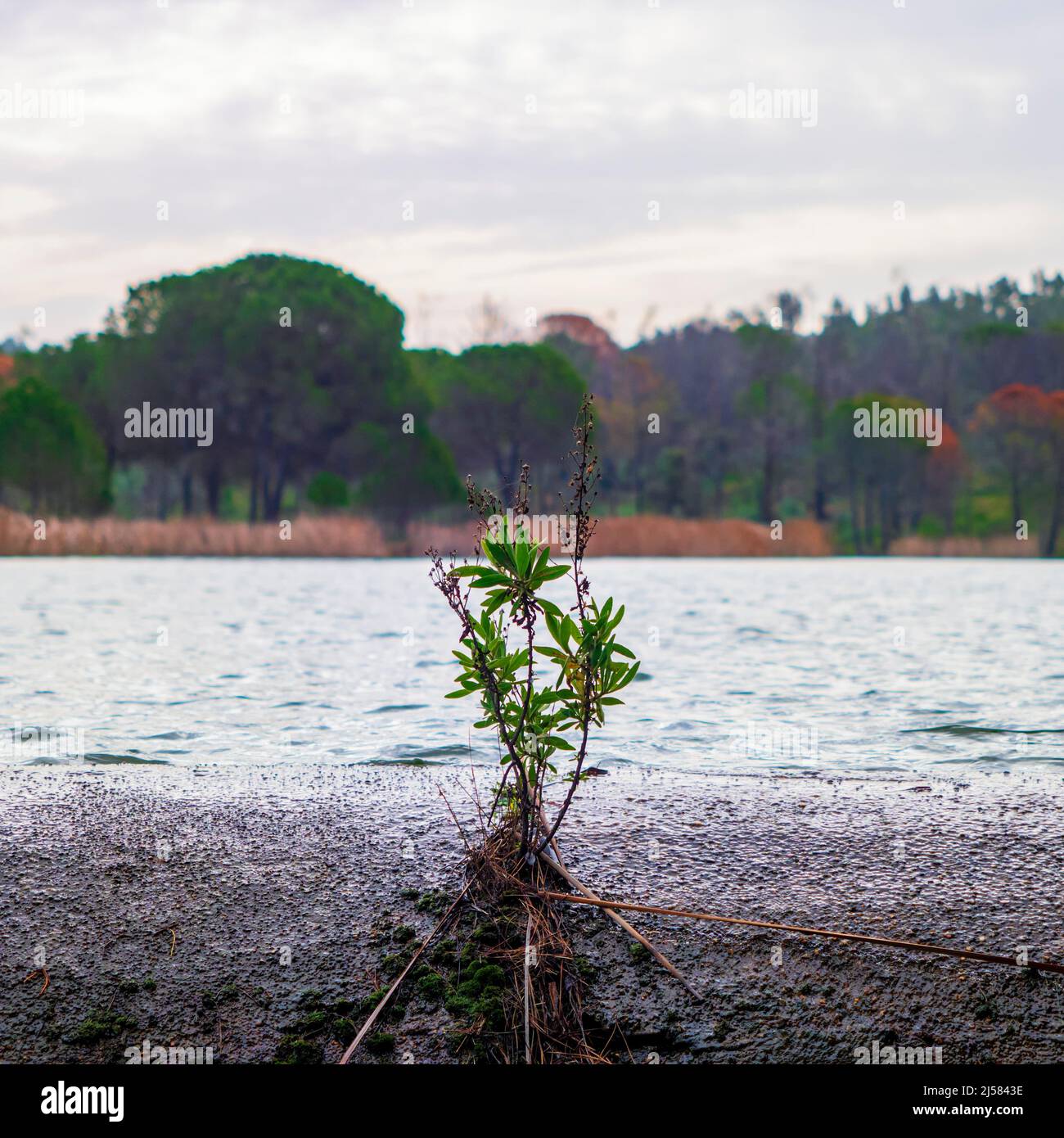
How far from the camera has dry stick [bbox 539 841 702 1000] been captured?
4074 mm

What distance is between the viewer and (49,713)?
9.73 meters

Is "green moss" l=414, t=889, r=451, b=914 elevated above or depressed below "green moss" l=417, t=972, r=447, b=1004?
above

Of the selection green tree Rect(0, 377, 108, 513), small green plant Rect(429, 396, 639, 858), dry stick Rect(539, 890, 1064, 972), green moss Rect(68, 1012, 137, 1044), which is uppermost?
green tree Rect(0, 377, 108, 513)

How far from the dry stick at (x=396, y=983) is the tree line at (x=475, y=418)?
38918 mm

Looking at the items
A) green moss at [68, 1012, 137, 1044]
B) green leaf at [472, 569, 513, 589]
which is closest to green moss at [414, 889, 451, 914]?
green moss at [68, 1012, 137, 1044]

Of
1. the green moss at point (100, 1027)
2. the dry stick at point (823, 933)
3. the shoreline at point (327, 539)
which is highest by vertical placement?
the shoreline at point (327, 539)

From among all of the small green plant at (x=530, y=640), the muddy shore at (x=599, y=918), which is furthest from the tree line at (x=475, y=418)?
the small green plant at (x=530, y=640)

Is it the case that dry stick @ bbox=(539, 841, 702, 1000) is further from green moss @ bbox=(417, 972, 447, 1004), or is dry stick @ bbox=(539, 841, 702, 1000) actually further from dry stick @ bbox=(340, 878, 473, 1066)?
green moss @ bbox=(417, 972, 447, 1004)

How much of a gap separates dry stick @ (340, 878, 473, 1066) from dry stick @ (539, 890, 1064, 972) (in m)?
0.35

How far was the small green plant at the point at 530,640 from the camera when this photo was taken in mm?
4289

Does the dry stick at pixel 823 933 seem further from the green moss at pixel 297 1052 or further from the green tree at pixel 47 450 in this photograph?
the green tree at pixel 47 450

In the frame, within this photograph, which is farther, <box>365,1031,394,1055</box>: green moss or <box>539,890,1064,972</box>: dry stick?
<box>539,890,1064,972</box>: dry stick

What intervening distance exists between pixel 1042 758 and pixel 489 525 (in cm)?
502

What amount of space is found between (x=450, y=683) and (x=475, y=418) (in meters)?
55.2
